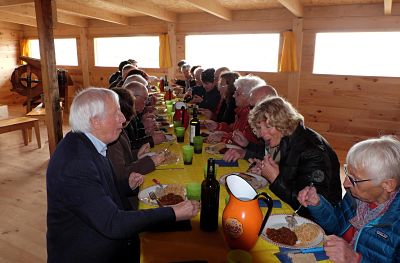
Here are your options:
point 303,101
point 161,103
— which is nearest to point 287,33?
point 303,101

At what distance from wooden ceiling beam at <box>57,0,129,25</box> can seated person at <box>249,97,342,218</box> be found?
16.8ft

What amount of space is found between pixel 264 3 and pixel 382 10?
77.0 inches

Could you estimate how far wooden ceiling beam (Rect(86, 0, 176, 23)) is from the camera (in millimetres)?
4895

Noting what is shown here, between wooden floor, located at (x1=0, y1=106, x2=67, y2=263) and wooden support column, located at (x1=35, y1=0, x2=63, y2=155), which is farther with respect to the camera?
wooden support column, located at (x1=35, y1=0, x2=63, y2=155)

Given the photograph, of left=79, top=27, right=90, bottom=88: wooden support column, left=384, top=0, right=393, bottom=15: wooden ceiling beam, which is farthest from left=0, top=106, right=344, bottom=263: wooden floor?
left=384, top=0, right=393, bottom=15: wooden ceiling beam

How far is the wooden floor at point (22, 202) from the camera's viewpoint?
8.30 feet

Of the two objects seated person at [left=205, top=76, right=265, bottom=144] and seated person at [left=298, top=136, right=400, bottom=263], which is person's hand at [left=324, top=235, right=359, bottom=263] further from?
seated person at [left=205, top=76, right=265, bottom=144]

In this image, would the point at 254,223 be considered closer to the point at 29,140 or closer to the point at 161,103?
the point at 161,103

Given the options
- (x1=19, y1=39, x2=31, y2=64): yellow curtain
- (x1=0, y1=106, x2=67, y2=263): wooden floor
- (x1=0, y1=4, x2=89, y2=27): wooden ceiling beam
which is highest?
(x1=0, y1=4, x2=89, y2=27): wooden ceiling beam

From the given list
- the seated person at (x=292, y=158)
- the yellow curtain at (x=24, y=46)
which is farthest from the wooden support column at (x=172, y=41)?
the seated person at (x=292, y=158)

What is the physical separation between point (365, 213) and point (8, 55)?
10.7 metres

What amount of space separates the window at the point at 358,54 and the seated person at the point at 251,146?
363cm

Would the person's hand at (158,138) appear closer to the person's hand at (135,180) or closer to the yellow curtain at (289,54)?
the person's hand at (135,180)

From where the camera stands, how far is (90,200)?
1200 millimetres
